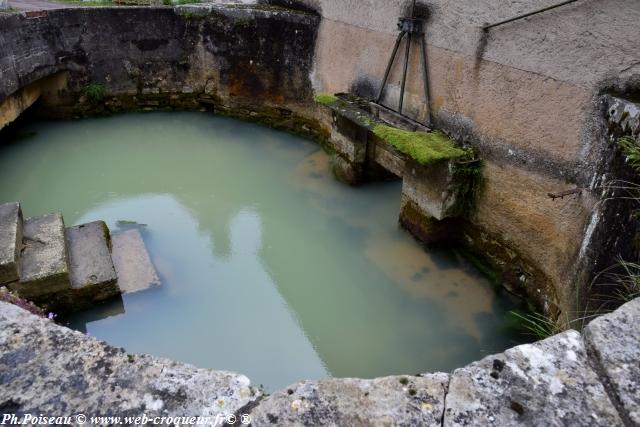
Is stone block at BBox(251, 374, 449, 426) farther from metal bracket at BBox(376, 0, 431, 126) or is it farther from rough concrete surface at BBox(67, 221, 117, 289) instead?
metal bracket at BBox(376, 0, 431, 126)

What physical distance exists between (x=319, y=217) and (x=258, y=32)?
3594mm

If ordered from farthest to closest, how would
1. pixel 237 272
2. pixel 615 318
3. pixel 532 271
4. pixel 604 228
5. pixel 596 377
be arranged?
1. pixel 237 272
2. pixel 532 271
3. pixel 604 228
4. pixel 615 318
5. pixel 596 377

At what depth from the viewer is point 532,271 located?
159 inches

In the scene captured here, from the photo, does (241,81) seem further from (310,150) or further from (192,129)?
(310,150)

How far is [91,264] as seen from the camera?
4.16 m

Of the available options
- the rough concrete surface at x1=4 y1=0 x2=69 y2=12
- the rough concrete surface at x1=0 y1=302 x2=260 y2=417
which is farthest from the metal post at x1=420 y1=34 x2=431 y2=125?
the rough concrete surface at x1=4 y1=0 x2=69 y2=12

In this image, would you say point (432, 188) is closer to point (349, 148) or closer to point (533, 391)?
point (349, 148)

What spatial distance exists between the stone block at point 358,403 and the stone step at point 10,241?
3.14 m

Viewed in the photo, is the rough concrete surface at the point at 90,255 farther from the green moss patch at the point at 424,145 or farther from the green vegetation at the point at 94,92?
the green vegetation at the point at 94,92

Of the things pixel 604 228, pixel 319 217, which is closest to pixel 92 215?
pixel 319 217

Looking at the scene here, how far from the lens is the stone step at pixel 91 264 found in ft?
13.1

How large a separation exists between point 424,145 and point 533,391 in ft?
10.4

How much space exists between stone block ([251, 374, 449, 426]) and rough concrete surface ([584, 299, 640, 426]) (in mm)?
483

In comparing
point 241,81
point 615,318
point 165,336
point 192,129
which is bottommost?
point 165,336
